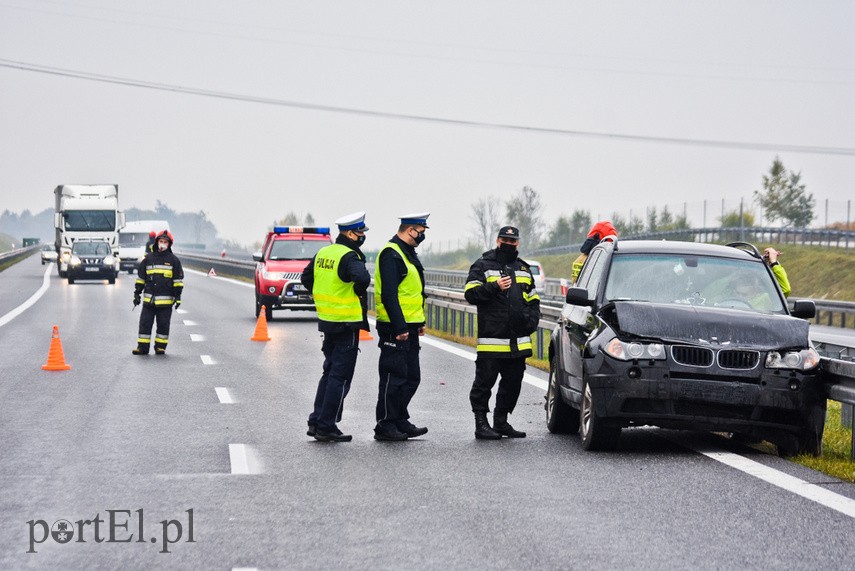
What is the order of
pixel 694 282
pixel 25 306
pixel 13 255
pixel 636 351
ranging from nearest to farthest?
pixel 636 351 < pixel 694 282 < pixel 25 306 < pixel 13 255

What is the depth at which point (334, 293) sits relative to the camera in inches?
434

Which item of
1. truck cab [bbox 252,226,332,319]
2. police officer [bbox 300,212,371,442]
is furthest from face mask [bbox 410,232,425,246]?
truck cab [bbox 252,226,332,319]

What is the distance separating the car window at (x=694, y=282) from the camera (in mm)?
10602

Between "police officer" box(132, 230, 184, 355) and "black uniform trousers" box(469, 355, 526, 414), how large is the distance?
1002 centimetres

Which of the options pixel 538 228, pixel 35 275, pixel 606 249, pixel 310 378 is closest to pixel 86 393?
pixel 310 378

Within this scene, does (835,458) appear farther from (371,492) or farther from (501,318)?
(371,492)

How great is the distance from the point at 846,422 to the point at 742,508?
3981 mm

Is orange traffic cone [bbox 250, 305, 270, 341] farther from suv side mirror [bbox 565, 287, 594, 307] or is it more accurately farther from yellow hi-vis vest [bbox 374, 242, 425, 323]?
suv side mirror [bbox 565, 287, 594, 307]

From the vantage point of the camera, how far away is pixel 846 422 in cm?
1155

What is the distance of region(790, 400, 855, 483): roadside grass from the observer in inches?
368

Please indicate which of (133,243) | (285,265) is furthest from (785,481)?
(133,243)

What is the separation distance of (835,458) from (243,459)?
4447 millimetres

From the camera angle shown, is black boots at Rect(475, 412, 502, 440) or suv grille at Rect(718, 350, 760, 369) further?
black boots at Rect(475, 412, 502, 440)

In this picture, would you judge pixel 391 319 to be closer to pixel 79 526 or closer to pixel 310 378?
pixel 79 526
